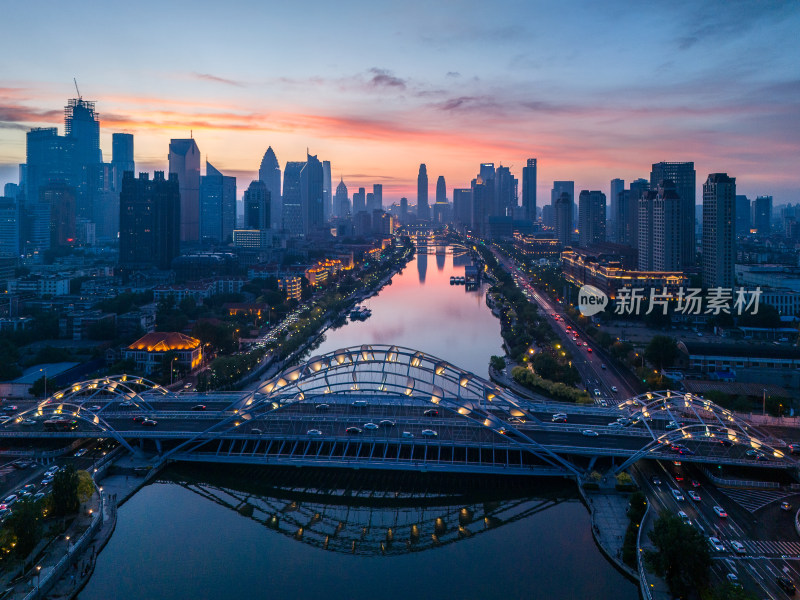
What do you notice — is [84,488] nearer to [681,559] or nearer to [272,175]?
[681,559]

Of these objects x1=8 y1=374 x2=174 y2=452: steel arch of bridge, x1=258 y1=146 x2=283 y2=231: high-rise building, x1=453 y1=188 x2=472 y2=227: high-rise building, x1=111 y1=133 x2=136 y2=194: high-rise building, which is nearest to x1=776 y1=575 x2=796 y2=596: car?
x1=8 y1=374 x2=174 y2=452: steel arch of bridge

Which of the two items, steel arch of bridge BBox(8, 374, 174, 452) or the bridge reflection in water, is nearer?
the bridge reflection in water

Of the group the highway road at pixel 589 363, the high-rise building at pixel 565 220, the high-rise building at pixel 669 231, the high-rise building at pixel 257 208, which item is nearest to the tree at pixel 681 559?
the highway road at pixel 589 363

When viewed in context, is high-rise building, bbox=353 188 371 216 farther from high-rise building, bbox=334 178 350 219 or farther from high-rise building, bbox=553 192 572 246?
high-rise building, bbox=553 192 572 246

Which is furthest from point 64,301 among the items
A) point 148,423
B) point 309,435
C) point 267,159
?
point 267,159

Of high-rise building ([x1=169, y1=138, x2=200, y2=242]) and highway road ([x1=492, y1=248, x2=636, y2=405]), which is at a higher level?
high-rise building ([x1=169, y1=138, x2=200, y2=242])

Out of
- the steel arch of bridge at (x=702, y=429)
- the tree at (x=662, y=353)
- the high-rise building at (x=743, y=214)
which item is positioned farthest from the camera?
the high-rise building at (x=743, y=214)

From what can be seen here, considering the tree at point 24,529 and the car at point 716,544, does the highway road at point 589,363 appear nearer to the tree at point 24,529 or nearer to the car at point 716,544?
the car at point 716,544

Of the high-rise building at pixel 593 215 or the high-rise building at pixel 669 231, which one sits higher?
the high-rise building at pixel 593 215
